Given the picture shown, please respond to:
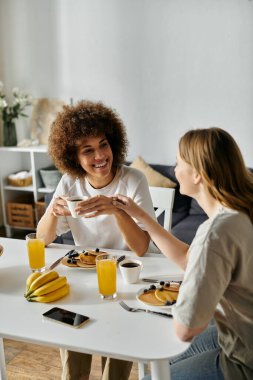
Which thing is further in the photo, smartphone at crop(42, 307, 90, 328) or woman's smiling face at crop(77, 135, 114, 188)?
woman's smiling face at crop(77, 135, 114, 188)

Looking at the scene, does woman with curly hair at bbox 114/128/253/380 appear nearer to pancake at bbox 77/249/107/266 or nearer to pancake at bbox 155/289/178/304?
pancake at bbox 155/289/178/304

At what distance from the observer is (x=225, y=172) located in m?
1.20

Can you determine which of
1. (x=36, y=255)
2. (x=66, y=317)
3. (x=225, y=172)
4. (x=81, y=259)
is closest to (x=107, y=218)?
(x=81, y=259)

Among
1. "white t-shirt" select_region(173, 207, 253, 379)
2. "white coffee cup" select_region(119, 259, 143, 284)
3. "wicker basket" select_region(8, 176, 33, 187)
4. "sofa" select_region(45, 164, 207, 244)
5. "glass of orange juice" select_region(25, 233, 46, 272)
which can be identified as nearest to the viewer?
"white t-shirt" select_region(173, 207, 253, 379)

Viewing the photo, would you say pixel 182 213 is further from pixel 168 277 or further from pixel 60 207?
pixel 168 277

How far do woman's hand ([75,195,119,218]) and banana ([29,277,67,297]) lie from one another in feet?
1.03

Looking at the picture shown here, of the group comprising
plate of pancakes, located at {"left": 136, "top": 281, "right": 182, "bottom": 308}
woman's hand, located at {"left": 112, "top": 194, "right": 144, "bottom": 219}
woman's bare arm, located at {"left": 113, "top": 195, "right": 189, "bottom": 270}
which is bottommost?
plate of pancakes, located at {"left": 136, "top": 281, "right": 182, "bottom": 308}

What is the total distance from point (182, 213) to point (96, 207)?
2048 millimetres

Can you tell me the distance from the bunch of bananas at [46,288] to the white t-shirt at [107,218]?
523mm

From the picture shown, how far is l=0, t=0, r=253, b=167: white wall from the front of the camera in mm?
3684

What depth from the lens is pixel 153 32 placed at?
3861 mm

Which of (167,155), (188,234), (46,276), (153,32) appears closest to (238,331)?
(46,276)

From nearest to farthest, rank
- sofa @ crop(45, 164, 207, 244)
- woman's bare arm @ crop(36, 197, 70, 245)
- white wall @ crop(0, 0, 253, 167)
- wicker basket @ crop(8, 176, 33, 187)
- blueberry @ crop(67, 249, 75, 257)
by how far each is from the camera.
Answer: blueberry @ crop(67, 249, 75, 257) < woman's bare arm @ crop(36, 197, 70, 245) < sofa @ crop(45, 164, 207, 244) < white wall @ crop(0, 0, 253, 167) < wicker basket @ crop(8, 176, 33, 187)

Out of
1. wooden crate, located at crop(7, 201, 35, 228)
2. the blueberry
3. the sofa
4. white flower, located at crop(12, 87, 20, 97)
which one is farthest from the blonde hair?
white flower, located at crop(12, 87, 20, 97)
